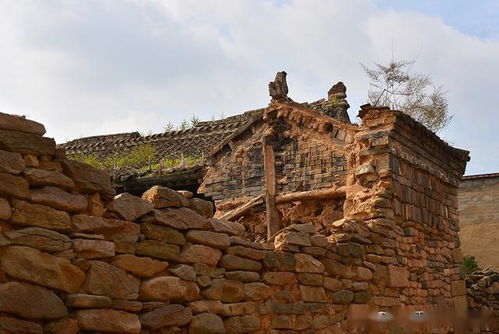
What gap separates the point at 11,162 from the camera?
3.68m

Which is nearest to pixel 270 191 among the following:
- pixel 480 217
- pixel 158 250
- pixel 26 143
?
pixel 158 250

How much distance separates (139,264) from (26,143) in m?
1.10

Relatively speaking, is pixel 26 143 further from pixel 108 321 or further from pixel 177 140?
pixel 177 140

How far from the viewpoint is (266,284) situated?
5570mm

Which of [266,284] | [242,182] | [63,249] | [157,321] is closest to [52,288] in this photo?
[63,249]

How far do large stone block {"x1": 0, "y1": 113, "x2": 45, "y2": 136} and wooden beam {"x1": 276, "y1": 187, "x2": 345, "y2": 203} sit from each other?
7.48 m

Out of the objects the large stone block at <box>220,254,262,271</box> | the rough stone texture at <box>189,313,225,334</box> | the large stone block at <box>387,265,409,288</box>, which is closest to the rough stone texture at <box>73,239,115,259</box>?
the rough stone texture at <box>189,313,225,334</box>

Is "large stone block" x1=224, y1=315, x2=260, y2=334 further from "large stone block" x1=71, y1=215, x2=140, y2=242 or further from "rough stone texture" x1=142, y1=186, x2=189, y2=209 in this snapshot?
"large stone block" x1=71, y1=215, x2=140, y2=242

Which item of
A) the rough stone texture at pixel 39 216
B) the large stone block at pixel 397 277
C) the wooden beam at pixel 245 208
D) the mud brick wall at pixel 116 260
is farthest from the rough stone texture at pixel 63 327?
the wooden beam at pixel 245 208

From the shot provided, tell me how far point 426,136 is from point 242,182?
5245 millimetres

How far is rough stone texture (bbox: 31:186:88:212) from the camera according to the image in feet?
12.4

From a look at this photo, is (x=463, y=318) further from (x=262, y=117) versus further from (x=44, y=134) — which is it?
(x=44, y=134)

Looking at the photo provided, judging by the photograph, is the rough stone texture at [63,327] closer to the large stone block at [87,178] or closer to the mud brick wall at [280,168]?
the large stone block at [87,178]

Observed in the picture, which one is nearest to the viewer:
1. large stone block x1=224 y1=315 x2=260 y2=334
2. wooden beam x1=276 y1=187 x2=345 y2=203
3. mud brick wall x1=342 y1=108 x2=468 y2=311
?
large stone block x1=224 y1=315 x2=260 y2=334
